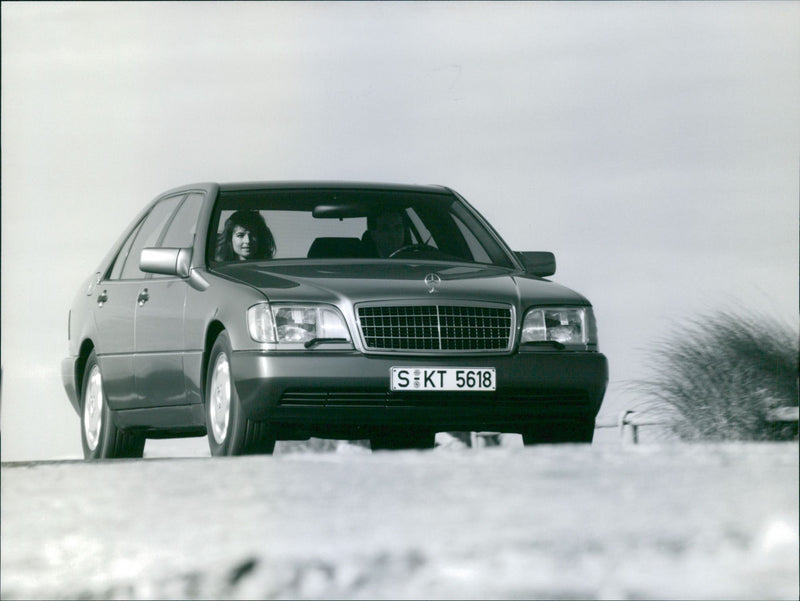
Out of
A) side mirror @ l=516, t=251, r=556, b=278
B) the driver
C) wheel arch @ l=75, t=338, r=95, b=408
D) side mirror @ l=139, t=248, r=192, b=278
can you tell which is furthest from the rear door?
side mirror @ l=516, t=251, r=556, b=278

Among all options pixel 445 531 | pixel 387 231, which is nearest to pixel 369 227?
pixel 387 231

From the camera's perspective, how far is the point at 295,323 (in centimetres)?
623

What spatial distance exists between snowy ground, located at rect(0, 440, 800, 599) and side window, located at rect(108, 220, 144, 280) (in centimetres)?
641

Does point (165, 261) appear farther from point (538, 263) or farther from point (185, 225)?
point (538, 263)

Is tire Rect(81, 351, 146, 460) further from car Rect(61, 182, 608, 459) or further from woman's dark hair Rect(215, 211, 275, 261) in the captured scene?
woman's dark hair Rect(215, 211, 275, 261)

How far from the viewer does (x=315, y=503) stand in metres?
1.88

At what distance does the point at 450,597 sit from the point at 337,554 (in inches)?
7.7

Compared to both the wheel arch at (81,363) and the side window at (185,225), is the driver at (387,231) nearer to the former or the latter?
the side window at (185,225)

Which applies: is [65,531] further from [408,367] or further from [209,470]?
[408,367]

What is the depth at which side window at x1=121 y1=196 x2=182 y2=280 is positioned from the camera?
27.0ft

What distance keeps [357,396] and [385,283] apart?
0.68 m

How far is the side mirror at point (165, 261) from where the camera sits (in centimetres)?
700

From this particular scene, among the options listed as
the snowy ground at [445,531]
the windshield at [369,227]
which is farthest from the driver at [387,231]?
the snowy ground at [445,531]

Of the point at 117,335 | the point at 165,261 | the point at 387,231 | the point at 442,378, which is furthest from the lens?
the point at 117,335
